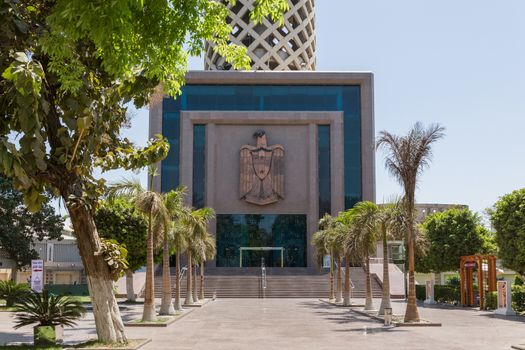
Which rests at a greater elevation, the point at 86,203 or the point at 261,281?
the point at 86,203

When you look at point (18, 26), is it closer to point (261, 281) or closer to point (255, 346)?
point (255, 346)

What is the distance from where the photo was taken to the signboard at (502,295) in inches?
1288

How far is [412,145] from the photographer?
1036 inches

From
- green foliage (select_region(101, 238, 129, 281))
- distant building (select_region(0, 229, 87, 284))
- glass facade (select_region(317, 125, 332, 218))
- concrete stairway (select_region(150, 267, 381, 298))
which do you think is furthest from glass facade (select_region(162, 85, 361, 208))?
green foliage (select_region(101, 238, 129, 281))

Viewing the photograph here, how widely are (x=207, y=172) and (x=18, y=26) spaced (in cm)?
4912

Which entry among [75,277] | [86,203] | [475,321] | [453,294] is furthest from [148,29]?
[75,277]

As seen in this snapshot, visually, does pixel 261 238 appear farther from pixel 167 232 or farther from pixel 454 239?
pixel 167 232

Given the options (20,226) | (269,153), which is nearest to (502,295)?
(269,153)

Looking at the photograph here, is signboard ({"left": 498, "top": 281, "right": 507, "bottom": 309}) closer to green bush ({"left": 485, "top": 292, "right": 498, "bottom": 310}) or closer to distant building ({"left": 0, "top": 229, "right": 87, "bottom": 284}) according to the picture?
green bush ({"left": 485, "top": 292, "right": 498, "bottom": 310})

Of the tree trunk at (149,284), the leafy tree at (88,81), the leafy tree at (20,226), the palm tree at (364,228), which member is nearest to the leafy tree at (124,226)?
the tree trunk at (149,284)

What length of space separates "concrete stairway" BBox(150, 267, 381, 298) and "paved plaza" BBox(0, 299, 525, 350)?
20.8 m

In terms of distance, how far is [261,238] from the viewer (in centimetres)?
6300

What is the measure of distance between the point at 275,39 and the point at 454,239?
1518 inches

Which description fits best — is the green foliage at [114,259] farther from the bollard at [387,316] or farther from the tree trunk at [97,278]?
the bollard at [387,316]
